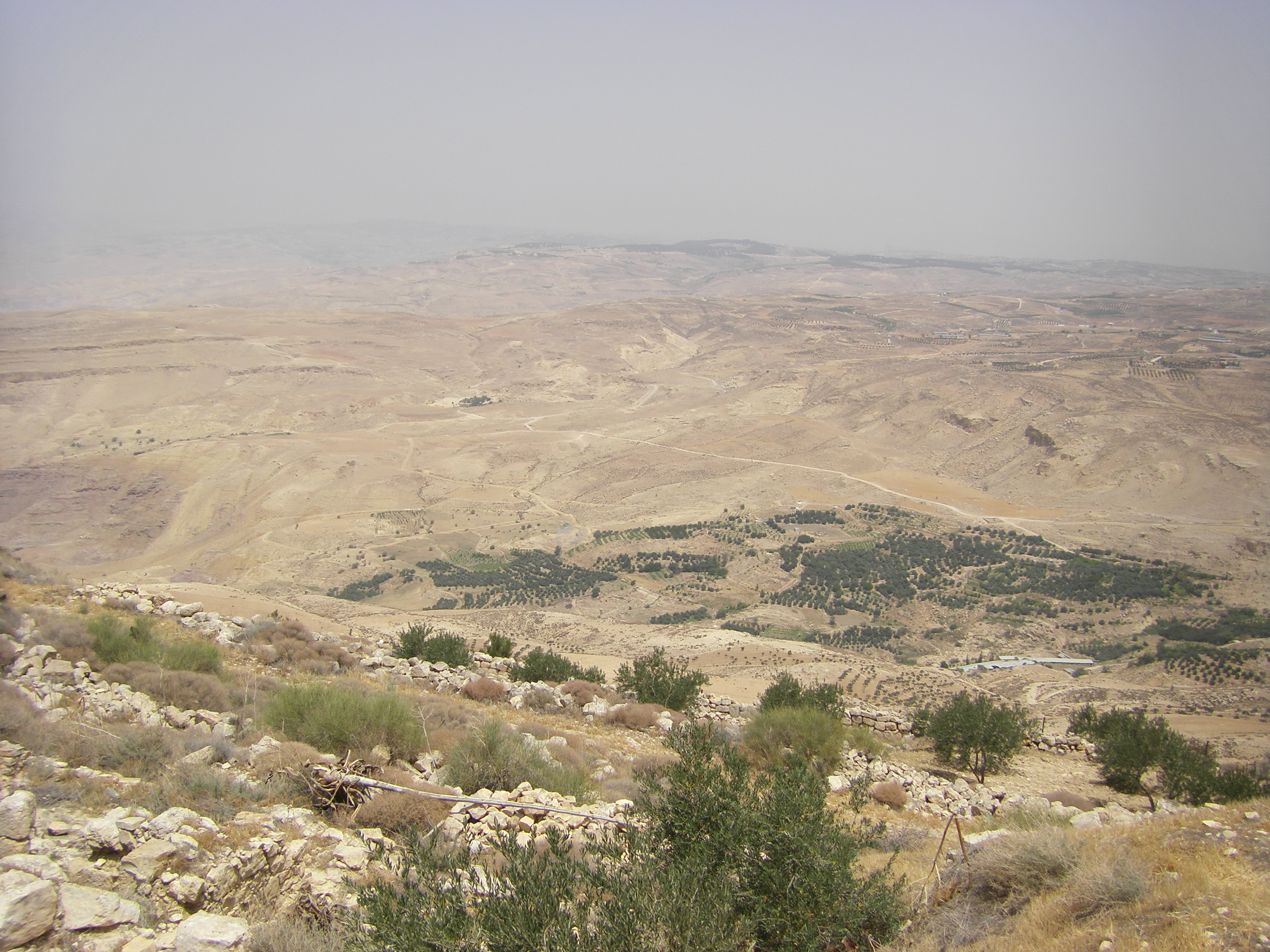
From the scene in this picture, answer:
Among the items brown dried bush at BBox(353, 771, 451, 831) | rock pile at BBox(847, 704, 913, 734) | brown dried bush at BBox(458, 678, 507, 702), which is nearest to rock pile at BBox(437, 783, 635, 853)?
brown dried bush at BBox(353, 771, 451, 831)

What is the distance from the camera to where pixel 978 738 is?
42.7 ft

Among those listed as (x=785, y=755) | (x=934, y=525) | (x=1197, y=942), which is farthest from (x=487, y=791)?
(x=934, y=525)

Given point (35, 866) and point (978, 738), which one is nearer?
point (35, 866)

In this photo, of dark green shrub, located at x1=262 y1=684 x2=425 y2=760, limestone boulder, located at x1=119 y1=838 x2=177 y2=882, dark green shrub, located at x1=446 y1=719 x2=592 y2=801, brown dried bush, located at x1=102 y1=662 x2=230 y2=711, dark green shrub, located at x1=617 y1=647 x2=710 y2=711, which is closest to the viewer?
limestone boulder, located at x1=119 y1=838 x2=177 y2=882

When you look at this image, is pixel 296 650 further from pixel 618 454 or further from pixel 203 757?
pixel 618 454

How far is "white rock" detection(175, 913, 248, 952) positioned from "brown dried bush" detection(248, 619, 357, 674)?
30.5 ft

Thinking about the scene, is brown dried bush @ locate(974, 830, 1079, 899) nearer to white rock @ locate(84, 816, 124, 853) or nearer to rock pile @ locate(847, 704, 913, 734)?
white rock @ locate(84, 816, 124, 853)

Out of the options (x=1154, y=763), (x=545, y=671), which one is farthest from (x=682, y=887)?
(x=545, y=671)

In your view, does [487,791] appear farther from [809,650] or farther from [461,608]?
[461,608]

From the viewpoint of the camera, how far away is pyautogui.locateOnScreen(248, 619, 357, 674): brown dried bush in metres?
13.5

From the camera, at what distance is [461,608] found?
30828 mm

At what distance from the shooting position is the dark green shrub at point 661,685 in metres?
15.6

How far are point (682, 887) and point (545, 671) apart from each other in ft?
41.7

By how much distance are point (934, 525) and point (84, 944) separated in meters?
41.6
